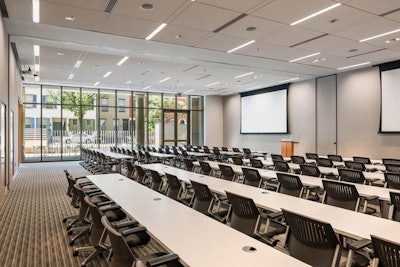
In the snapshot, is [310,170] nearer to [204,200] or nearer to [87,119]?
[204,200]

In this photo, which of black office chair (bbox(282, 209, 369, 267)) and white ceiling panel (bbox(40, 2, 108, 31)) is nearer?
black office chair (bbox(282, 209, 369, 267))

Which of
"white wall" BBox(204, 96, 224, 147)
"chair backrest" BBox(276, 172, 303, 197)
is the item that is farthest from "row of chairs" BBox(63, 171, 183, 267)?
"white wall" BBox(204, 96, 224, 147)

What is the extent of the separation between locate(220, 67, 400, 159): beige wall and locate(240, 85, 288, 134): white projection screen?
15.8 inches

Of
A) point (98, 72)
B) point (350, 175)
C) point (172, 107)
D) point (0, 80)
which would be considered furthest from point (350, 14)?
point (172, 107)

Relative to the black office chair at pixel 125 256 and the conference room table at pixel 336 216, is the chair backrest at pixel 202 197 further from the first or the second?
the black office chair at pixel 125 256

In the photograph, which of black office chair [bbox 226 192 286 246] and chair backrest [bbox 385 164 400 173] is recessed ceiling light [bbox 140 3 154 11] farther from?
chair backrest [bbox 385 164 400 173]

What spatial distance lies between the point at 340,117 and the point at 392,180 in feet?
25.0

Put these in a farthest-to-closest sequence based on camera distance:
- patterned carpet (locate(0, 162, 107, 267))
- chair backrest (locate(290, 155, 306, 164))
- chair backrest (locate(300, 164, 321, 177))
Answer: chair backrest (locate(290, 155, 306, 164)) < chair backrest (locate(300, 164, 321, 177)) < patterned carpet (locate(0, 162, 107, 267))

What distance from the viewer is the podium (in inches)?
538

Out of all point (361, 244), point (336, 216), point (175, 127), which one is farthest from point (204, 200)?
point (175, 127)

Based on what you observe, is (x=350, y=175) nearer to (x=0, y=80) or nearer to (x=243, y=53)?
(x=243, y=53)

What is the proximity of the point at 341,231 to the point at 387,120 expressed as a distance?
9663 millimetres

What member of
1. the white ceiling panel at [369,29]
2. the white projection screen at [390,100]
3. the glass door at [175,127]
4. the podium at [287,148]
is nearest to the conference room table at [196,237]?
the white ceiling panel at [369,29]

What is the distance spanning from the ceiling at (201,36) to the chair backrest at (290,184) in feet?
10.5
